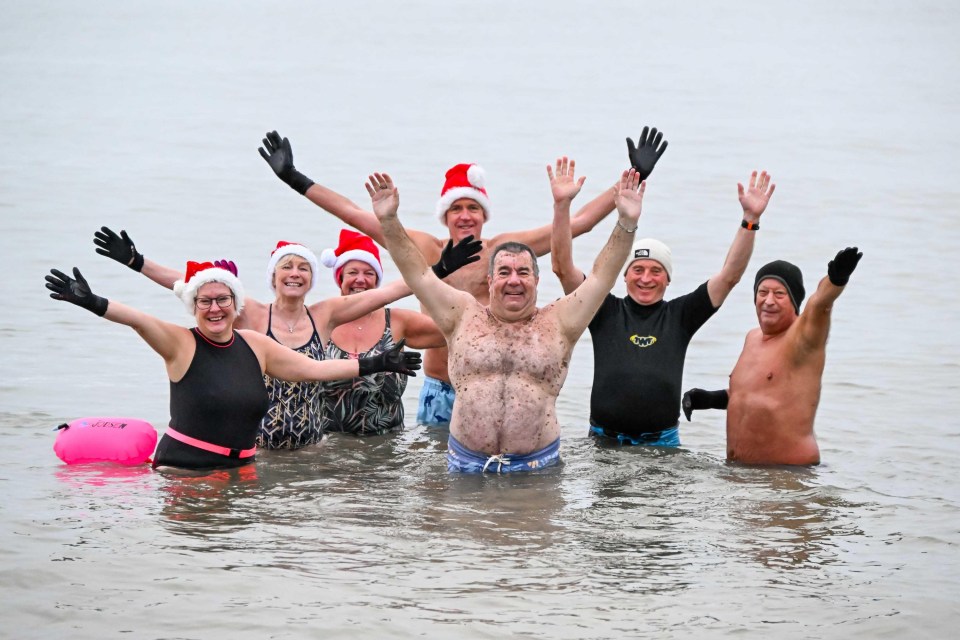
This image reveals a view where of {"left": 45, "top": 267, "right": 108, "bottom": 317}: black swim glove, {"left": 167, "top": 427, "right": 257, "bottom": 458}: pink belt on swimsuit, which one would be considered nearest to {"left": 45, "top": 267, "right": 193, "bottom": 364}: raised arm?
{"left": 45, "top": 267, "right": 108, "bottom": 317}: black swim glove

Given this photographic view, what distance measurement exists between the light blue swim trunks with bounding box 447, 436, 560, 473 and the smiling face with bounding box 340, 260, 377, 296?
5.55 feet

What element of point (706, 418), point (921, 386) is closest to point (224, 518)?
point (706, 418)

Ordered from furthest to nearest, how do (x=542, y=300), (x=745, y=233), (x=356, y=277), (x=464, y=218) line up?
1. (x=542, y=300)
2. (x=356, y=277)
3. (x=464, y=218)
4. (x=745, y=233)

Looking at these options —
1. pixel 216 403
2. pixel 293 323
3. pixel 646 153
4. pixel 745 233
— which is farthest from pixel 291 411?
pixel 745 233

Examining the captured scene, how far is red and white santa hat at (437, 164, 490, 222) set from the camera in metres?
9.35

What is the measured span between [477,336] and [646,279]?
4.81 feet

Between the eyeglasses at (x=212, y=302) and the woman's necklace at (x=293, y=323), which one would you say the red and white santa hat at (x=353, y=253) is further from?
the eyeglasses at (x=212, y=302)

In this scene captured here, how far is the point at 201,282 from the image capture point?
26.2 ft

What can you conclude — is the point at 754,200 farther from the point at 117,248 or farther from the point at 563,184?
the point at 117,248

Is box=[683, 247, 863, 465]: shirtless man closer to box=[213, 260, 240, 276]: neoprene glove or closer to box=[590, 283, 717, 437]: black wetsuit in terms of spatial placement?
box=[590, 283, 717, 437]: black wetsuit

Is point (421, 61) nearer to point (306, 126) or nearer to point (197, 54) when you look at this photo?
point (197, 54)

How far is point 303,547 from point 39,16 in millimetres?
39141

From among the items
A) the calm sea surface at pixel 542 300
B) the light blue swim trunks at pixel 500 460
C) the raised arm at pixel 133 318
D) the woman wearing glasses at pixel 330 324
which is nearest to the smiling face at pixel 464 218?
the woman wearing glasses at pixel 330 324

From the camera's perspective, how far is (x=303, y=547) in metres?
7.01
